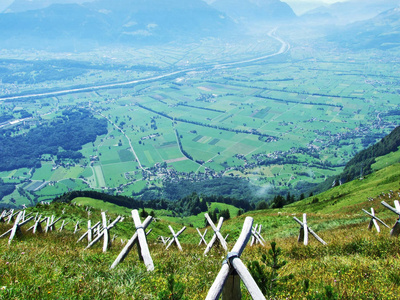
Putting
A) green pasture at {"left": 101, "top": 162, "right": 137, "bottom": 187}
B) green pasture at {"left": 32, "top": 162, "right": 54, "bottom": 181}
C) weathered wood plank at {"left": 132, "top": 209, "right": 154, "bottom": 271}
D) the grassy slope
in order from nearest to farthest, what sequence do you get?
the grassy slope < weathered wood plank at {"left": 132, "top": 209, "right": 154, "bottom": 271} < green pasture at {"left": 101, "top": 162, "right": 137, "bottom": 187} < green pasture at {"left": 32, "top": 162, "right": 54, "bottom": 181}

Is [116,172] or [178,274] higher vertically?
[178,274]

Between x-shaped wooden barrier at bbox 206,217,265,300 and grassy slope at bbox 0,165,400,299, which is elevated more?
x-shaped wooden barrier at bbox 206,217,265,300

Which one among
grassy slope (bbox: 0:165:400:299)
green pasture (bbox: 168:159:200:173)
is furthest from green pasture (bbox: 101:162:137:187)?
grassy slope (bbox: 0:165:400:299)

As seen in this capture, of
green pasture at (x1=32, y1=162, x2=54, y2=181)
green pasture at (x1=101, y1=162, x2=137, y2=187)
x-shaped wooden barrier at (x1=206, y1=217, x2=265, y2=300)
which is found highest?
x-shaped wooden barrier at (x1=206, y1=217, x2=265, y2=300)

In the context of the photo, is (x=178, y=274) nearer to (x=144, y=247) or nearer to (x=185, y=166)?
(x=144, y=247)

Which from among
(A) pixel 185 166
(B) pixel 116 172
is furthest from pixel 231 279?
(B) pixel 116 172

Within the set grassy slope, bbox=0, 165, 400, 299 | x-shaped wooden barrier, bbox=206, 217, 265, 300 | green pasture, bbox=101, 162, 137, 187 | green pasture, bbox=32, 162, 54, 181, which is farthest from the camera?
green pasture, bbox=32, 162, 54, 181

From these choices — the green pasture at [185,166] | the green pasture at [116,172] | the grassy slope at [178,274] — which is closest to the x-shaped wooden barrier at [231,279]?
the grassy slope at [178,274]

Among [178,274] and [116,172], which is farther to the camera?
[116,172]

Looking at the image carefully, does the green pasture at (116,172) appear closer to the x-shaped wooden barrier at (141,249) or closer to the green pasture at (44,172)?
the green pasture at (44,172)

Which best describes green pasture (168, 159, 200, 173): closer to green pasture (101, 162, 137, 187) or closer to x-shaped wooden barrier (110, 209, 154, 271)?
green pasture (101, 162, 137, 187)

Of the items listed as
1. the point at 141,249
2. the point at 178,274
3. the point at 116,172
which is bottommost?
the point at 116,172

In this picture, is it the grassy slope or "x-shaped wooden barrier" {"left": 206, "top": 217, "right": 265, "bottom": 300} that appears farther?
the grassy slope

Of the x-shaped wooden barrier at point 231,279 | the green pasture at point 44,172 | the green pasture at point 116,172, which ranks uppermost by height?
the x-shaped wooden barrier at point 231,279
